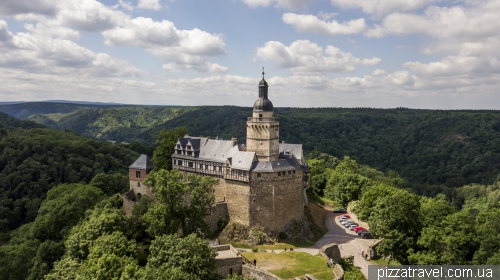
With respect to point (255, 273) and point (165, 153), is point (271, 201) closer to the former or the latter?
point (255, 273)

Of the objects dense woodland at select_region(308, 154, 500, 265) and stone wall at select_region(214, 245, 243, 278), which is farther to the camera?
stone wall at select_region(214, 245, 243, 278)

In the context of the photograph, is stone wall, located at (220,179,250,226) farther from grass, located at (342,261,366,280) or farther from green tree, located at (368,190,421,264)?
green tree, located at (368,190,421,264)

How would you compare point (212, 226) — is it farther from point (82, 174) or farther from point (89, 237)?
point (82, 174)

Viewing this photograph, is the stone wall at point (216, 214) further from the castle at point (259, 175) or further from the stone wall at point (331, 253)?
the stone wall at point (331, 253)

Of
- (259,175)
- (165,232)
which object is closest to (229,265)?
(165,232)

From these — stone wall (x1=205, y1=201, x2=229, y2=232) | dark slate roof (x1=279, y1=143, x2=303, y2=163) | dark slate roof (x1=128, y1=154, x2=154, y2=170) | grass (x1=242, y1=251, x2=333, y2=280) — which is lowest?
grass (x1=242, y1=251, x2=333, y2=280)

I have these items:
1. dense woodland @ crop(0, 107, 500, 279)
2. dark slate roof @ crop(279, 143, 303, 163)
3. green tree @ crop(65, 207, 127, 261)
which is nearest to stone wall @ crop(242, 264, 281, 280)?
dense woodland @ crop(0, 107, 500, 279)
